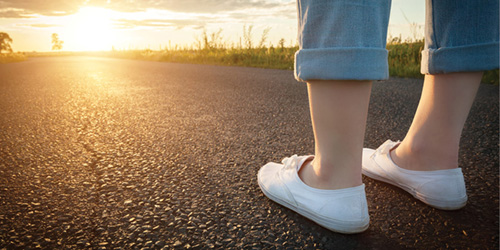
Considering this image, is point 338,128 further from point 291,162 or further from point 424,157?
point 424,157

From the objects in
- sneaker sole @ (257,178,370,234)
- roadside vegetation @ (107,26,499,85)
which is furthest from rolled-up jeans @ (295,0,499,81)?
roadside vegetation @ (107,26,499,85)

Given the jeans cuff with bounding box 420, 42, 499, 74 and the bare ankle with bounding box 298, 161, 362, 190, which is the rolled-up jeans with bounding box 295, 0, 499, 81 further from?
the bare ankle with bounding box 298, 161, 362, 190

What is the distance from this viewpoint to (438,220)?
1.17m

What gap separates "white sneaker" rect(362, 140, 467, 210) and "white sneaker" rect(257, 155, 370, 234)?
1.03 feet

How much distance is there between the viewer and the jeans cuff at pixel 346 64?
3.11ft

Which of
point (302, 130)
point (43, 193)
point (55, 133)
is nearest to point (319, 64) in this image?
point (43, 193)

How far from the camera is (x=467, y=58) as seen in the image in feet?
3.74

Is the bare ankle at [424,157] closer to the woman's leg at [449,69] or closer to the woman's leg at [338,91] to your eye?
the woman's leg at [449,69]

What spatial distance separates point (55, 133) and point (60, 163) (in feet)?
2.15

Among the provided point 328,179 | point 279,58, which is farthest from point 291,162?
point 279,58

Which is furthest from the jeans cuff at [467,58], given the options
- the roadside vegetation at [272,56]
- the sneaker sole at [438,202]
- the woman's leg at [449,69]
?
the roadside vegetation at [272,56]

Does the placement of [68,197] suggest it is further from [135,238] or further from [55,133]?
[55,133]

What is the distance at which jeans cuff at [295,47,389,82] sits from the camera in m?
0.95

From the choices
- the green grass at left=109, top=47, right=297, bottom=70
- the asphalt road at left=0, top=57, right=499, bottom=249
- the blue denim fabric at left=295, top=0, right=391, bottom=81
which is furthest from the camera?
the green grass at left=109, top=47, right=297, bottom=70
